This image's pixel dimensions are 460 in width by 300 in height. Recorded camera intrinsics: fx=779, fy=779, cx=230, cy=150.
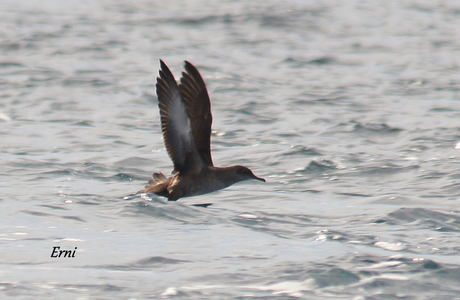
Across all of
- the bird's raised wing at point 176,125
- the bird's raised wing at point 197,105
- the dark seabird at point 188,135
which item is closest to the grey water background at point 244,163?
the dark seabird at point 188,135

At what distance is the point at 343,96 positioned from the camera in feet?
56.2

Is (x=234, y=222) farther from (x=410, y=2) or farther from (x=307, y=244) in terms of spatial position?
(x=410, y=2)

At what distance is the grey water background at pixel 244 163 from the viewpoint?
20.2ft

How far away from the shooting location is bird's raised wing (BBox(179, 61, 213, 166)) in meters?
8.48

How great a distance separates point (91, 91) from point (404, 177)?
28.5 ft

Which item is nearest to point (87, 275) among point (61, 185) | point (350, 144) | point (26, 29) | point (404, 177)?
point (61, 185)

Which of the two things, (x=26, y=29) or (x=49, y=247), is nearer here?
(x=49, y=247)

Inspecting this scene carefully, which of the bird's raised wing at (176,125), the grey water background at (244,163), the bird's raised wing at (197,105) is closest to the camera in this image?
the grey water background at (244,163)

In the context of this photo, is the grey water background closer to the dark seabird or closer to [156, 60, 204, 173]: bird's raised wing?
the dark seabird

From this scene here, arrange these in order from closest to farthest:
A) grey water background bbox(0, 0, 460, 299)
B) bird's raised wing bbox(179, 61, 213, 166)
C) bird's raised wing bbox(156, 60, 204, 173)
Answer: grey water background bbox(0, 0, 460, 299)
bird's raised wing bbox(156, 60, 204, 173)
bird's raised wing bbox(179, 61, 213, 166)

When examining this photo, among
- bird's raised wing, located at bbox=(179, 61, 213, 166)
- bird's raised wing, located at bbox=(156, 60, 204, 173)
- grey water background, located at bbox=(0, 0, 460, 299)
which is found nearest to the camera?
grey water background, located at bbox=(0, 0, 460, 299)

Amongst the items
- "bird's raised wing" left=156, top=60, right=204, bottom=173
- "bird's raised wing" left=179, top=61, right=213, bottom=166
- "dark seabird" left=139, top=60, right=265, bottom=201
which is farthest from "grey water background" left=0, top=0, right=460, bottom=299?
"bird's raised wing" left=179, top=61, right=213, bottom=166

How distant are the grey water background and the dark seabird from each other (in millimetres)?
261

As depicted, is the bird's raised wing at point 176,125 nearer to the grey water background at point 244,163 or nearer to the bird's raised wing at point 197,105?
the bird's raised wing at point 197,105
